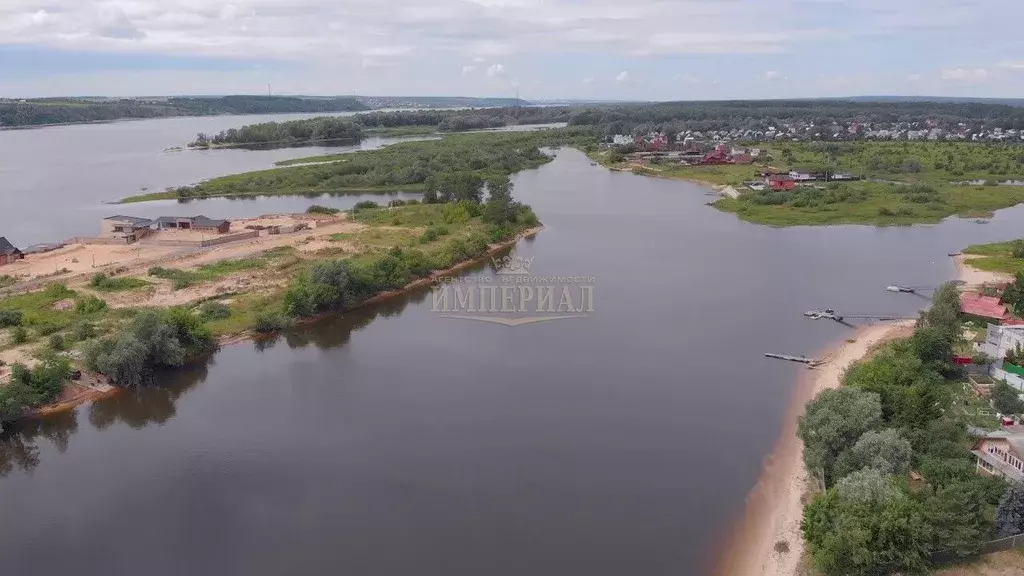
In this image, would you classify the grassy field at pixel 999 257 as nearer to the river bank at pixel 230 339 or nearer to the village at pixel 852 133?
the river bank at pixel 230 339

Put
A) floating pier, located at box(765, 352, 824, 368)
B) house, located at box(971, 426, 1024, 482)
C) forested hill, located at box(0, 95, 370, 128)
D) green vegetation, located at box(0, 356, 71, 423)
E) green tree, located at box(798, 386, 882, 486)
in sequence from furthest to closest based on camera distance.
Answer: forested hill, located at box(0, 95, 370, 128)
floating pier, located at box(765, 352, 824, 368)
green vegetation, located at box(0, 356, 71, 423)
green tree, located at box(798, 386, 882, 486)
house, located at box(971, 426, 1024, 482)

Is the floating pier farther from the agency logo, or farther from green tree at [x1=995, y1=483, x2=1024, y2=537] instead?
green tree at [x1=995, y1=483, x2=1024, y2=537]

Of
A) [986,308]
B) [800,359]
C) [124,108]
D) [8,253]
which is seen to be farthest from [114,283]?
[124,108]

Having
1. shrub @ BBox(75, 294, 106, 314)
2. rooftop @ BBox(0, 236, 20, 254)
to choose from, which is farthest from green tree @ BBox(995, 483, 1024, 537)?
rooftop @ BBox(0, 236, 20, 254)

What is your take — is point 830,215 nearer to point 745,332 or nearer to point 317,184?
point 745,332

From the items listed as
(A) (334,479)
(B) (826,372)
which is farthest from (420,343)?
(B) (826,372)
